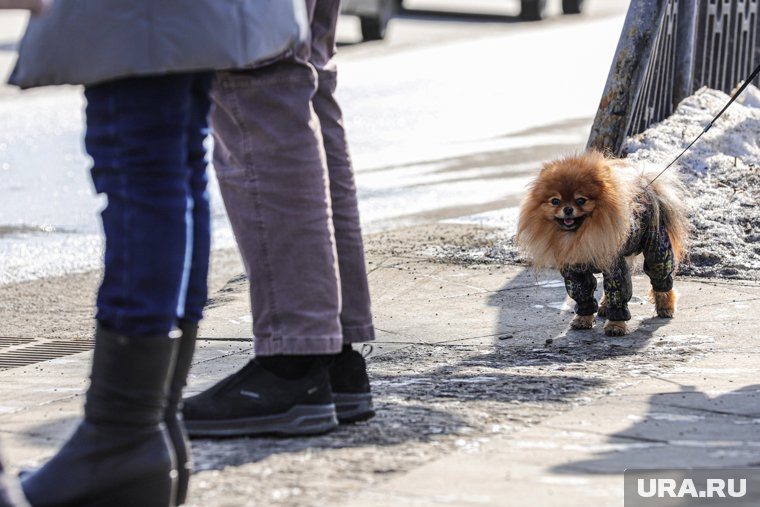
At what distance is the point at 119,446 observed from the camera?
2615mm

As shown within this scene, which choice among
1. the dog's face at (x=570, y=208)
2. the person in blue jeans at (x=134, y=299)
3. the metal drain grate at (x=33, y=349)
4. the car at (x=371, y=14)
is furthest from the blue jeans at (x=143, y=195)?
the car at (x=371, y=14)

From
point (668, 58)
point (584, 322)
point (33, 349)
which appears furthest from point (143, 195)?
point (668, 58)

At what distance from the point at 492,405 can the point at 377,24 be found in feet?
50.5

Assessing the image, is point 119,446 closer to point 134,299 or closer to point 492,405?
point 134,299

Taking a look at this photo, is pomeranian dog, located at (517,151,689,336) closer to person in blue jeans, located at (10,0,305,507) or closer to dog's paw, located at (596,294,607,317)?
dog's paw, located at (596,294,607,317)

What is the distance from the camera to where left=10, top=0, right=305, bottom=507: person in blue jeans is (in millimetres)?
2621

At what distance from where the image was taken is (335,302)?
128 inches

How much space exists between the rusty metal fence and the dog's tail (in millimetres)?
882

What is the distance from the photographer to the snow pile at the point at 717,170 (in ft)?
20.1

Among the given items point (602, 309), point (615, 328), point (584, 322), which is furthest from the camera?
point (602, 309)

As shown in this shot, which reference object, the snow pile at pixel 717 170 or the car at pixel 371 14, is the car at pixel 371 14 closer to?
the car at pixel 371 14

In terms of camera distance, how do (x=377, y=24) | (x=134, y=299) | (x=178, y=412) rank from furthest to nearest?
(x=377, y=24)
(x=178, y=412)
(x=134, y=299)

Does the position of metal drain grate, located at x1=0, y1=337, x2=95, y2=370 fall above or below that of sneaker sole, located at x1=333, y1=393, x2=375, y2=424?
below

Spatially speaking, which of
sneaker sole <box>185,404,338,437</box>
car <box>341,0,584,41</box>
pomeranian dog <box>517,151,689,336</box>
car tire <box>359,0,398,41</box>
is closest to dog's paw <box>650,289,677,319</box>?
pomeranian dog <box>517,151,689,336</box>
